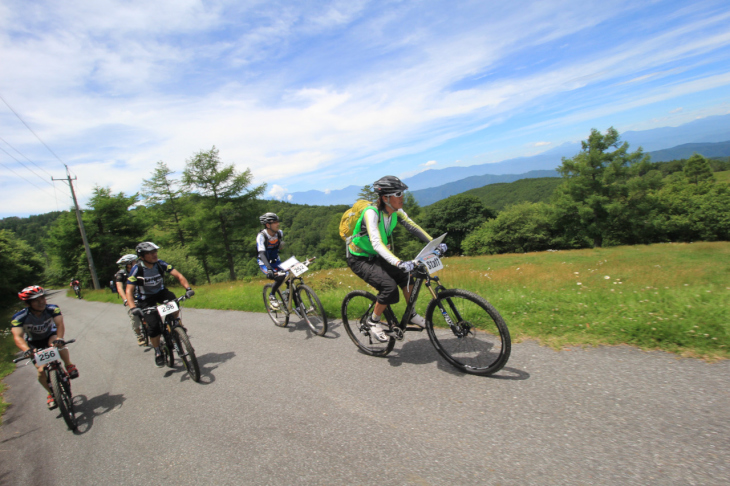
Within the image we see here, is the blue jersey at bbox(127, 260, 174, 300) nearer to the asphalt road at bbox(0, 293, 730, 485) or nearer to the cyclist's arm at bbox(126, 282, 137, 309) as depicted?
the cyclist's arm at bbox(126, 282, 137, 309)

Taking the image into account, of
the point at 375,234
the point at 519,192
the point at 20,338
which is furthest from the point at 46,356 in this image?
the point at 519,192

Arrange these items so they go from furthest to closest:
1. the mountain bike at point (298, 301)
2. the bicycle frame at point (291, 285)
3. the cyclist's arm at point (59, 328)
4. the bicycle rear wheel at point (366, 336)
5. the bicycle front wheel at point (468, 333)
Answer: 1. the bicycle frame at point (291, 285)
2. the mountain bike at point (298, 301)
3. the cyclist's arm at point (59, 328)
4. the bicycle rear wheel at point (366, 336)
5. the bicycle front wheel at point (468, 333)

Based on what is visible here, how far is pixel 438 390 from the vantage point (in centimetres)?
335

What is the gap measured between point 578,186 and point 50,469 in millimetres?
55741

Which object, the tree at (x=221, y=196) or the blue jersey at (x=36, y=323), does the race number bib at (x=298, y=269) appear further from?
the tree at (x=221, y=196)

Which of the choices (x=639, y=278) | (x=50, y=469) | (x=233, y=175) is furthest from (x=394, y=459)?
(x=233, y=175)

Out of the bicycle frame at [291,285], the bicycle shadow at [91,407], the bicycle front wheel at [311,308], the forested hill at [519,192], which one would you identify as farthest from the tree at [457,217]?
the forested hill at [519,192]

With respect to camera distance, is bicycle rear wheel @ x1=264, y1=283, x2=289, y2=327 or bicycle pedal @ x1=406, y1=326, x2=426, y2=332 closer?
bicycle pedal @ x1=406, y1=326, x2=426, y2=332

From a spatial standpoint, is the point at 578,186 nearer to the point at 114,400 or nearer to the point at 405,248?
the point at 405,248

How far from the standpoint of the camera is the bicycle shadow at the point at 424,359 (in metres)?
3.37

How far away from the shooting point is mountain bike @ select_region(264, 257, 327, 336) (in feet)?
19.6

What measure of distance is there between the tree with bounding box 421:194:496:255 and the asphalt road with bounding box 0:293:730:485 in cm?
6397

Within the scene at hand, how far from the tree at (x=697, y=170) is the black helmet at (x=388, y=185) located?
8773 cm

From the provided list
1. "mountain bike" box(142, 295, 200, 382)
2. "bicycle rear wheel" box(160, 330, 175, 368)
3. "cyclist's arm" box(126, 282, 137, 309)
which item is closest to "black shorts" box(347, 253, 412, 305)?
"mountain bike" box(142, 295, 200, 382)
